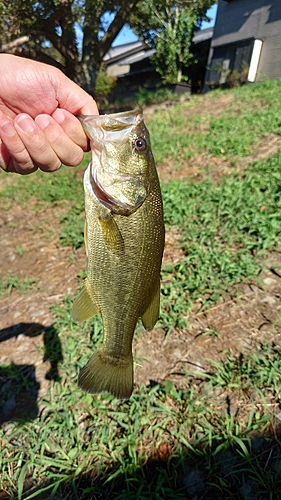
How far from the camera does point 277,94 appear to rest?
8.74 meters

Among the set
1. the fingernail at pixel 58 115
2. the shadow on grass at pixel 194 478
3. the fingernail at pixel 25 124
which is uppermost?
the fingernail at pixel 58 115

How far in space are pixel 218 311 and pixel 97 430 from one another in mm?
1433

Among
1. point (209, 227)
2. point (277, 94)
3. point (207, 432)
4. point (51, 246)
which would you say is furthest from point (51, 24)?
point (207, 432)

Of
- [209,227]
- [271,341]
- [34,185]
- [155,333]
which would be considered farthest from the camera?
[34,185]

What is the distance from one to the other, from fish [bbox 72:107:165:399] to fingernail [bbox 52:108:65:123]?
0.24 meters

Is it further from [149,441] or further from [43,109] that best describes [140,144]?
[149,441]

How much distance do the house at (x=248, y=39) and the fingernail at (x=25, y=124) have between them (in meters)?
15.7

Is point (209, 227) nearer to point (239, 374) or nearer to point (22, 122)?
point (239, 374)

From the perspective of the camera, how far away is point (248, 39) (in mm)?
15289

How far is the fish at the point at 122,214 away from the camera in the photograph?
59.1 inches

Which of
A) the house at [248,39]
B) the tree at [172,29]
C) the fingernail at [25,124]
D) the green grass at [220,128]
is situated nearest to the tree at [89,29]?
the tree at [172,29]

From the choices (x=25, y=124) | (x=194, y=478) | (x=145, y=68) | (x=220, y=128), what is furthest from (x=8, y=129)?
(x=145, y=68)

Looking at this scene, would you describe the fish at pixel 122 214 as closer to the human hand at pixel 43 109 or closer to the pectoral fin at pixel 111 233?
the pectoral fin at pixel 111 233

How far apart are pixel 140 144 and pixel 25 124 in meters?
0.54
